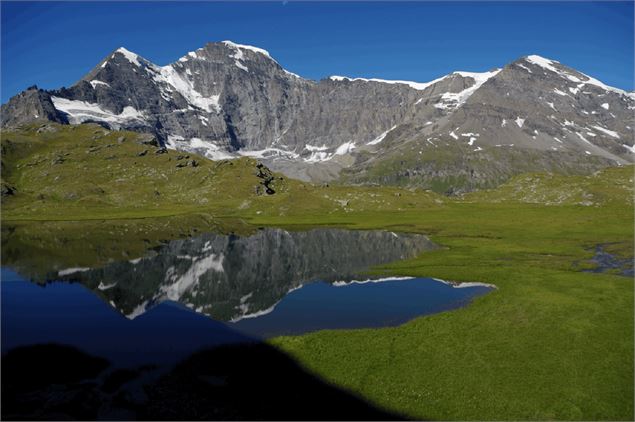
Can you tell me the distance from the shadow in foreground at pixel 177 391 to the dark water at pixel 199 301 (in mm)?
3470

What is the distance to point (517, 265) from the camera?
8956 cm

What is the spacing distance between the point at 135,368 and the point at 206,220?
15671 cm

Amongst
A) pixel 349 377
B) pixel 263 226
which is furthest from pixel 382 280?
pixel 263 226

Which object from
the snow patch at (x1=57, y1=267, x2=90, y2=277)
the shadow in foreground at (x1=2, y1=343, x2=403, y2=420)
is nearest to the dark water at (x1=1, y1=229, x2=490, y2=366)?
the snow patch at (x1=57, y1=267, x2=90, y2=277)

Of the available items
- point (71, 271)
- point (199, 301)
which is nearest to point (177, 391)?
point (199, 301)

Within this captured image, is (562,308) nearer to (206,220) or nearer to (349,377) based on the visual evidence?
(349,377)

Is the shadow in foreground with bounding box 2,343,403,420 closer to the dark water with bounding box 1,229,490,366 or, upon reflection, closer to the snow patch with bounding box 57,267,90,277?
the dark water with bounding box 1,229,490,366

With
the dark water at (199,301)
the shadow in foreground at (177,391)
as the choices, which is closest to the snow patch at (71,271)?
the dark water at (199,301)

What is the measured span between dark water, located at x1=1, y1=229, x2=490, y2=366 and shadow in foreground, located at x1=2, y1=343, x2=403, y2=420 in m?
3.47

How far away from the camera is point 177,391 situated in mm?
36219

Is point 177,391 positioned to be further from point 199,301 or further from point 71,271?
point 71,271

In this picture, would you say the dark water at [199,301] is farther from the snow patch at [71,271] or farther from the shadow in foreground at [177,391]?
the shadow in foreground at [177,391]

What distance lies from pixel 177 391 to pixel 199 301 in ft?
100

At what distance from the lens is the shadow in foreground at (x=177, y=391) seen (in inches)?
1305
